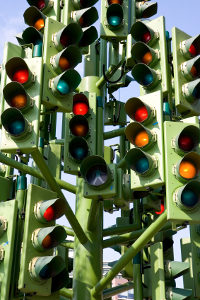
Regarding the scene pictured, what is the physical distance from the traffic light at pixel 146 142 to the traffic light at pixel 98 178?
71 cm

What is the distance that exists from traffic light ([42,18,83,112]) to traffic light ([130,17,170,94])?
0.92 m

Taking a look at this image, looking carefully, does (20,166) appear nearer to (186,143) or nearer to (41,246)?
(41,246)

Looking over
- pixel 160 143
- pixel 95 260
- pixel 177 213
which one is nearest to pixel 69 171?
pixel 95 260

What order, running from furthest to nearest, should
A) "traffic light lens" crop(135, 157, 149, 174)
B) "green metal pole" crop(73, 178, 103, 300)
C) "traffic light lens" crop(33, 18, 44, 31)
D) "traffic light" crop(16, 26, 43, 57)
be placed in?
"traffic light lens" crop(33, 18, 44, 31)
"green metal pole" crop(73, 178, 103, 300)
"traffic light" crop(16, 26, 43, 57)
"traffic light lens" crop(135, 157, 149, 174)

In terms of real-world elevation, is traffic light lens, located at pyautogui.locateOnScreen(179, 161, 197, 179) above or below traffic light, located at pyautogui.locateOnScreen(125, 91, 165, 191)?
below

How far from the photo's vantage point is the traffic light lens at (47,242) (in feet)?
20.5

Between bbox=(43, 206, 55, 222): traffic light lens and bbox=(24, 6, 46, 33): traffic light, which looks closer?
bbox=(43, 206, 55, 222): traffic light lens

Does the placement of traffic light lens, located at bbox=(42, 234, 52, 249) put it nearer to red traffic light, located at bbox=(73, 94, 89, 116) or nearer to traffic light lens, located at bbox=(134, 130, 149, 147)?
traffic light lens, located at bbox=(134, 130, 149, 147)

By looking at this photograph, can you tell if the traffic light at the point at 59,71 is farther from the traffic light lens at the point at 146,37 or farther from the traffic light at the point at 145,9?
the traffic light at the point at 145,9

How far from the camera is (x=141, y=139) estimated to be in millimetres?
6480

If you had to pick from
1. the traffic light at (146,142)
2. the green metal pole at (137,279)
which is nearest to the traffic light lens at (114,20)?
the traffic light at (146,142)

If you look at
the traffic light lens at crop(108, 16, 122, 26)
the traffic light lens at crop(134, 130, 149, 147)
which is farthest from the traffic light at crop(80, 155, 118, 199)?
the traffic light lens at crop(108, 16, 122, 26)

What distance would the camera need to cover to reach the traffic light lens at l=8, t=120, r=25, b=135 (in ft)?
20.1

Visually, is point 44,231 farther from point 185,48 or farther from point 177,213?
point 185,48
